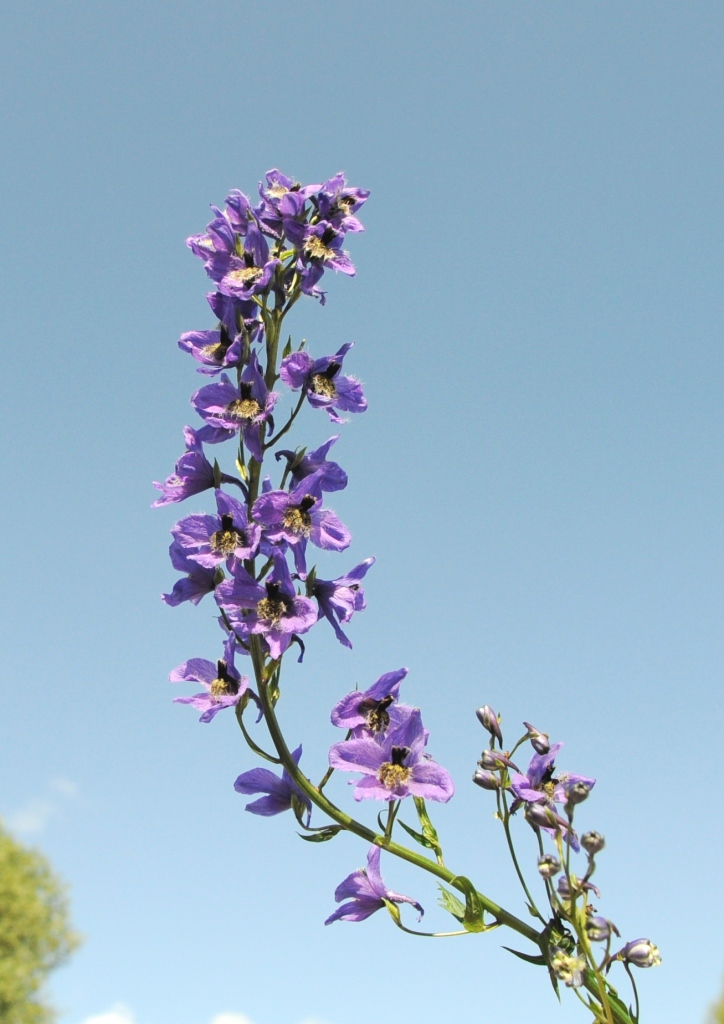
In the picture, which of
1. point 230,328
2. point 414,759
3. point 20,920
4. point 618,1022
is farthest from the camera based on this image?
point 20,920

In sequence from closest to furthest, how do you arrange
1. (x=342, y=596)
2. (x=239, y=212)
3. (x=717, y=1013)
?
(x=342, y=596) < (x=239, y=212) < (x=717, y=1013)

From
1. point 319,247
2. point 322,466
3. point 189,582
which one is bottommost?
point 189,582

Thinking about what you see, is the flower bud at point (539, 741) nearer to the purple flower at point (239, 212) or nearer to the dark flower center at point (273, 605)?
the dark flower center at point (273, 605)

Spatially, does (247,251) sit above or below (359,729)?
above

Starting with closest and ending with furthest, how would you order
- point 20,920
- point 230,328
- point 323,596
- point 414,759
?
point 414,759 < point 323,596 < point 230,328 < point 20,920

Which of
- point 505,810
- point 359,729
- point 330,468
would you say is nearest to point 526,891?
point 505,810

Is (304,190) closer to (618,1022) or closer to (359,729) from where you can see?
(359,729)

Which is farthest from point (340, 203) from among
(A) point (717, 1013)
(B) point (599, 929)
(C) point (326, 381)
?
(A) point (717, 1013)

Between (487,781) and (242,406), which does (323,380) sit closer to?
(242,406)
